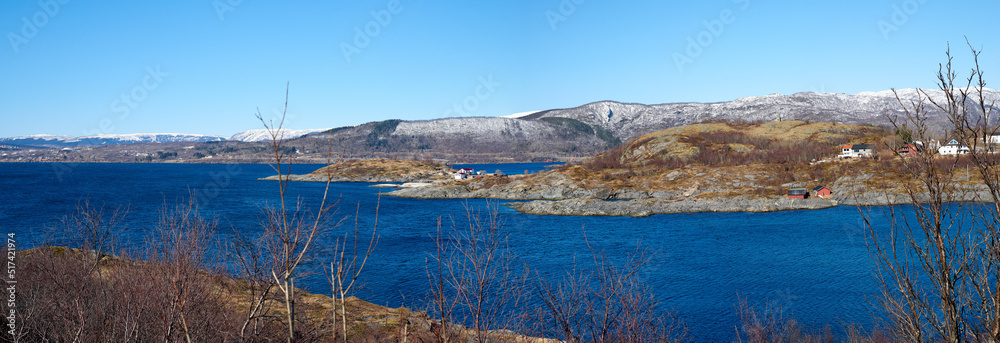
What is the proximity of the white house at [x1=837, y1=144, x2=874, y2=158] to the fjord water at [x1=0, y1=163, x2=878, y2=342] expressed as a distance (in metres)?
39.1

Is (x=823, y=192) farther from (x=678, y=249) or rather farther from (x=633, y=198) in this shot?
(x=678, y=249)

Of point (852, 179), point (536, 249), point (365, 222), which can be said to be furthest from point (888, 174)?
point (365, 222)

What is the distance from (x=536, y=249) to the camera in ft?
167

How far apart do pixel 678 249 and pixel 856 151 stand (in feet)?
260

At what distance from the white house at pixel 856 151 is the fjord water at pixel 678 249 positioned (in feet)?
128

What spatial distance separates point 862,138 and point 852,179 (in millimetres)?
54775

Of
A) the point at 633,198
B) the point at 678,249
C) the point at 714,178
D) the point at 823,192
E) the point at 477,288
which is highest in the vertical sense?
the point at 477,288

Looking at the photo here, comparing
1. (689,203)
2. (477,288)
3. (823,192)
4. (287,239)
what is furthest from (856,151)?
(287,239)

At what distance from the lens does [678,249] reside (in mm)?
50906

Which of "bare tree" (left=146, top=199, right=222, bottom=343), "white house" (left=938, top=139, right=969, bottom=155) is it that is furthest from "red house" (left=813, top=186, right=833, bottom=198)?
"bare tree" (left=146, top=199, right=222, bottom=343)

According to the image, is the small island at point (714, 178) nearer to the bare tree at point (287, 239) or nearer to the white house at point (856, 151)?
the white house at point (856, 151)

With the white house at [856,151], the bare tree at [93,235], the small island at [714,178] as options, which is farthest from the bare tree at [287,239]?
the white house at [856,151]

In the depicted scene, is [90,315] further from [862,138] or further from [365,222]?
[862,138]

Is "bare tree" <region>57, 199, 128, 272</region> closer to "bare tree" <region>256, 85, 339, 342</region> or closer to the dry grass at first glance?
"bare tree" <region>256, 85, 339, 342</region>
